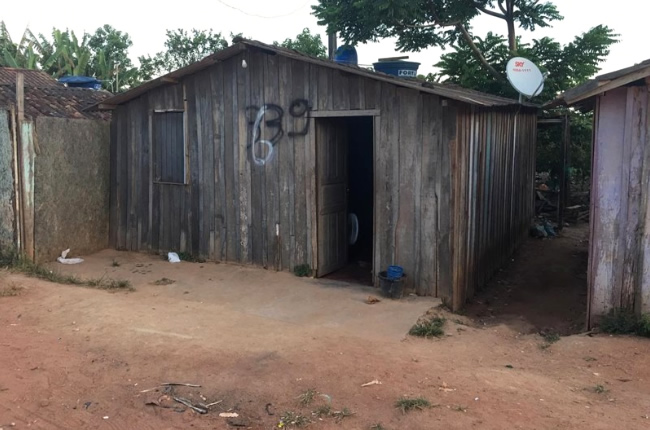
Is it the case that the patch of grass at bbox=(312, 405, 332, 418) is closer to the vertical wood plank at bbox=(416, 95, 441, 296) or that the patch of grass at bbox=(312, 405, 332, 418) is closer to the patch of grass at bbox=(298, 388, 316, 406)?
the patch of grass at bbox=(298, 388, 316, 406)

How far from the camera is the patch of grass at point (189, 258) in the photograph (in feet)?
32.4

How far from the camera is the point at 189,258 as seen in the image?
32.6 ft

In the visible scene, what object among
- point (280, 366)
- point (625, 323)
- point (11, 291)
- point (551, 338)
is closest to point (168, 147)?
point (11, 291)

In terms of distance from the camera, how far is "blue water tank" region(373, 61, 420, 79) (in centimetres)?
1023

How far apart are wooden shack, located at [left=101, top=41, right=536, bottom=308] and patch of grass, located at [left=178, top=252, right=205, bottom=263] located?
0.31 feet

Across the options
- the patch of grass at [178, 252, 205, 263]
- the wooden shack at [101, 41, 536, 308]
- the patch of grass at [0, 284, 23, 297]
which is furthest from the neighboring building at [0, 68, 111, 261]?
the patch of grass at [178, 252, 205, 263]

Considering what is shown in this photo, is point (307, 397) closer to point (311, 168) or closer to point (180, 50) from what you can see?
point (311, 168)

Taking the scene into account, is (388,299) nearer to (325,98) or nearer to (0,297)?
(325,98)

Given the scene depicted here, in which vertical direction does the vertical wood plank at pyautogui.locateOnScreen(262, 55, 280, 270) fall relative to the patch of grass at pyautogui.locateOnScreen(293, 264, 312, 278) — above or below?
above

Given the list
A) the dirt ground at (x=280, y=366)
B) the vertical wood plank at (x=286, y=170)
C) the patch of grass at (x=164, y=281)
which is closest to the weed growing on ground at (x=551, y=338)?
the dirt ground at (x=280, y=366)

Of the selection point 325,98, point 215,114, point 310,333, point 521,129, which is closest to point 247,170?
point 215,114

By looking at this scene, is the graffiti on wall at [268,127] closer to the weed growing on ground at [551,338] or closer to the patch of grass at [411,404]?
the weed growing on ground at [551,338]

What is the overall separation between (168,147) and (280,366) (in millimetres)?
5915

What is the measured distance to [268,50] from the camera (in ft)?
28.2
